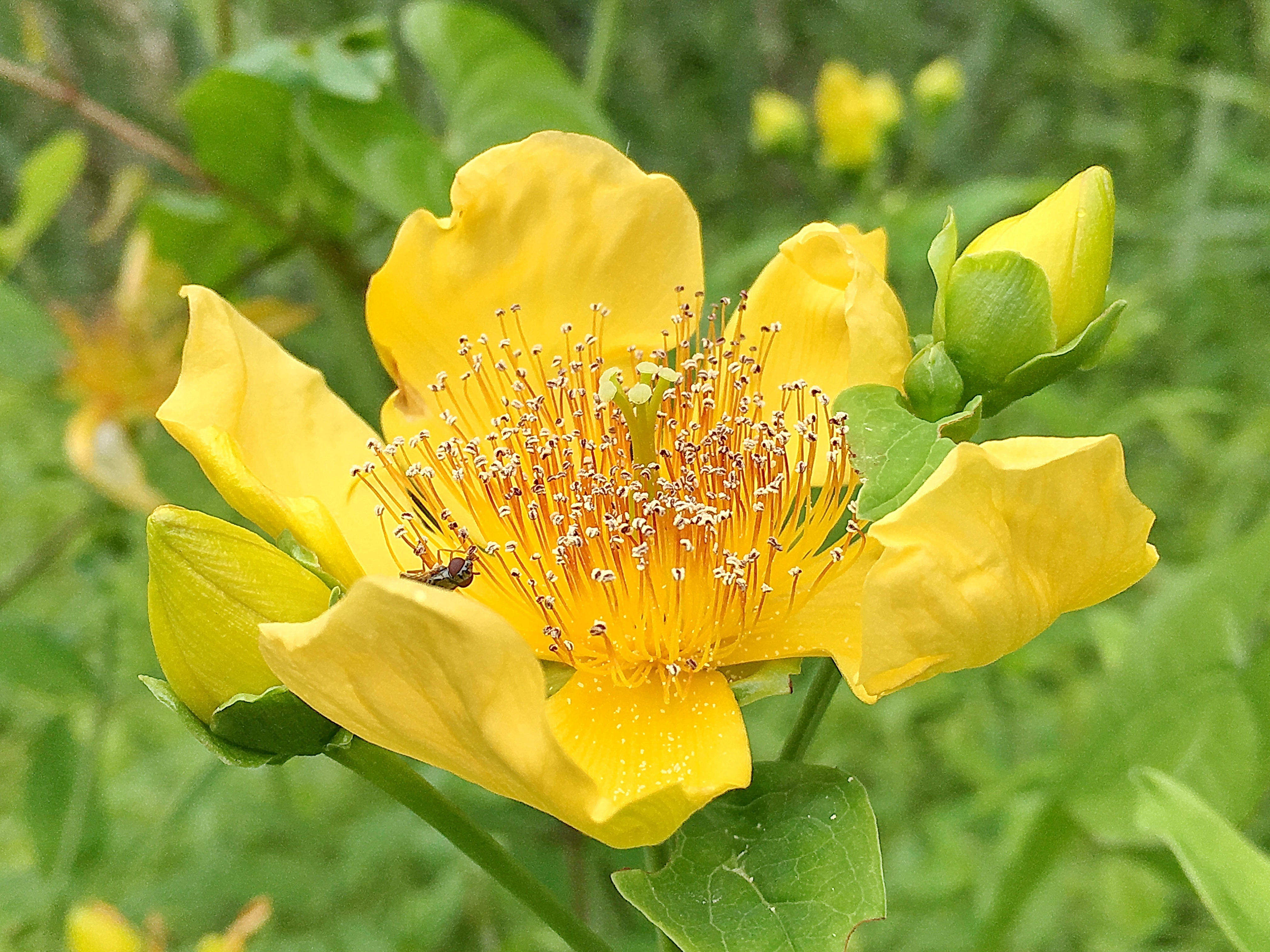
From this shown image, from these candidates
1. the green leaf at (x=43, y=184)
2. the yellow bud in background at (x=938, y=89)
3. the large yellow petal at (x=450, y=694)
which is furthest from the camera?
the yellow bud in background at (x=938, y=89)

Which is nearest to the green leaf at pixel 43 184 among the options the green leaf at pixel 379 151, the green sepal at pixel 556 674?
the green leaf at pixel 379 151

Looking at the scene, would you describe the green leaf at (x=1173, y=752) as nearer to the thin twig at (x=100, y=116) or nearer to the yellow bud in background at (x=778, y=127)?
the thin twig at (x=100, y=116)

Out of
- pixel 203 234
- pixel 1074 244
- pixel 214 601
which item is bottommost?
pixel 203 234

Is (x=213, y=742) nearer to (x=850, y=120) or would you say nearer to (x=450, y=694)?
(x=450, y=694)

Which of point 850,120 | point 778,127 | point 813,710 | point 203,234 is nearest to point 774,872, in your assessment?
point 813,710

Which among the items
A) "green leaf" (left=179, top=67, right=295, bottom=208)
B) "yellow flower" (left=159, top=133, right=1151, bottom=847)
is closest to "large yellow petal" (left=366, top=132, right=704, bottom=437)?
"yellow flower" (left=159, top=133, right=1151, bottom=847)
